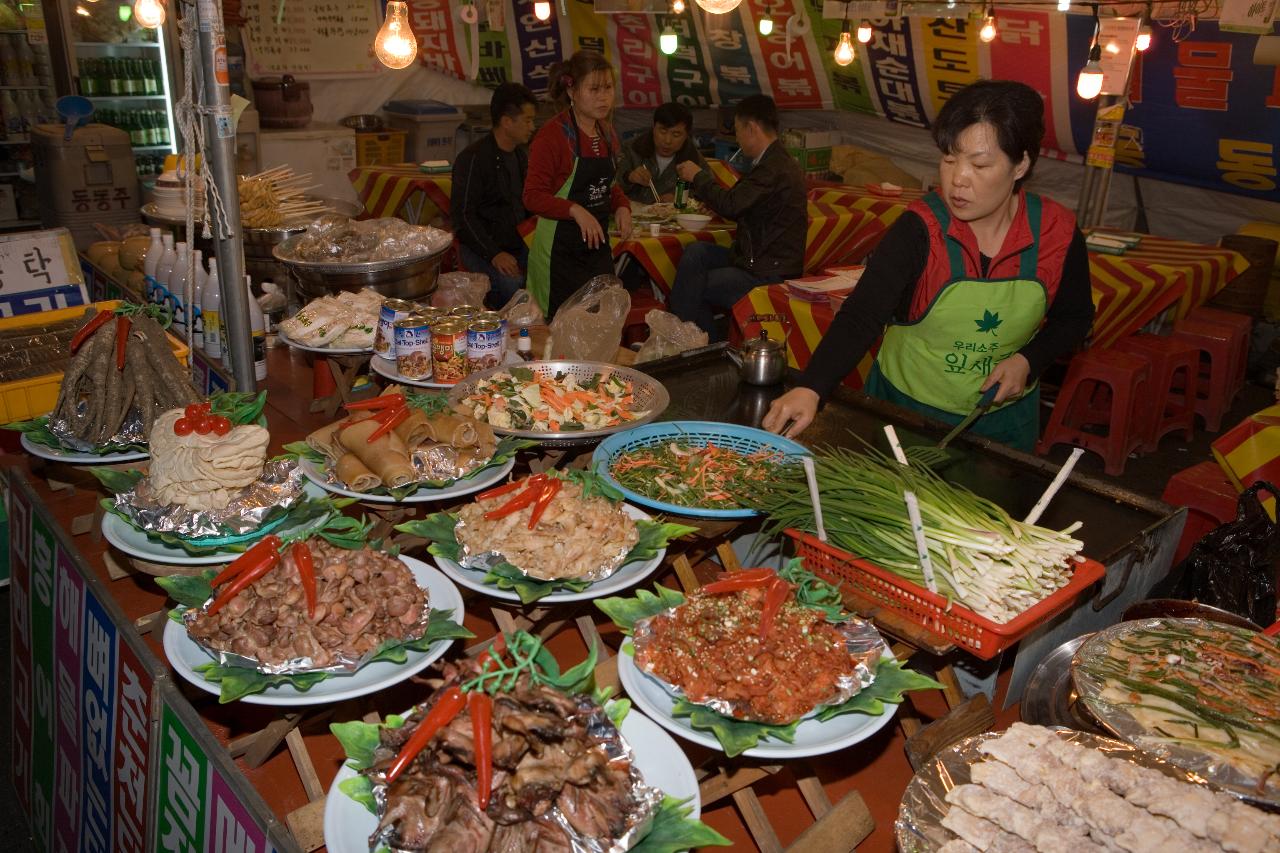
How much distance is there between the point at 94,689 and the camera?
94.7 inches

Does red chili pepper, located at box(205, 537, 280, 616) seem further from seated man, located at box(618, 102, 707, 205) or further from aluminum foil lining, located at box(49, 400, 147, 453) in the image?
seated man, located at box(618, 102, 707, 205)

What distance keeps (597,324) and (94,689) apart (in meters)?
2.52

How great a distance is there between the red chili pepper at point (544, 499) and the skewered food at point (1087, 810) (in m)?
1.01

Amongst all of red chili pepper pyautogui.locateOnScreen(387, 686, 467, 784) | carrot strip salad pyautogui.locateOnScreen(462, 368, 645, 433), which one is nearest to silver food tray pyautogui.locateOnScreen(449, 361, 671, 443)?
carrot strip salad pyautogui.locateOnScreen(462, 368, 645, 433)

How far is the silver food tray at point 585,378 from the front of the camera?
2750 millimetres

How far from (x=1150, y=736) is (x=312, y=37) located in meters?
10.6

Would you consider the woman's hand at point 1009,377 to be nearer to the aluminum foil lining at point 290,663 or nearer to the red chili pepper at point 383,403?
the red chili pepper at point 383,403

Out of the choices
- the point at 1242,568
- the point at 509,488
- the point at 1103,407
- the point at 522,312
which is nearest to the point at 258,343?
the point at 522,312

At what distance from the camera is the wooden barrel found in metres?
7.29

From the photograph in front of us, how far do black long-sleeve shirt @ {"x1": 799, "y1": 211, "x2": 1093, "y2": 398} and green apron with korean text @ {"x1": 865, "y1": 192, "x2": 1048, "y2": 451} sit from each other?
0.08 meters

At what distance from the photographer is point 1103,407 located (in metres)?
6.44

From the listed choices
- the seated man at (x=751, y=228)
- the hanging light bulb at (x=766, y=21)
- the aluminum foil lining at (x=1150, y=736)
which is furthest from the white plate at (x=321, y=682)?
the hanging light bulb at (x=766, y=21)

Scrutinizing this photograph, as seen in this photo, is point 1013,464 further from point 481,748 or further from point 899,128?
point 899,128

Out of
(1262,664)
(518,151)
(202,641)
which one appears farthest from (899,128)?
(202,641)
